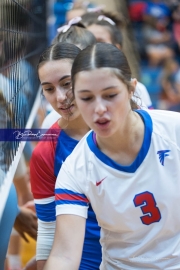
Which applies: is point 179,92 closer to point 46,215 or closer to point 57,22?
point 57,22

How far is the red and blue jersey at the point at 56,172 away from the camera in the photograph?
7.02 feet

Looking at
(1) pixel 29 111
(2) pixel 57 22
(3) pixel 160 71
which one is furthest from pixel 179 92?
(1) pixel 29 111

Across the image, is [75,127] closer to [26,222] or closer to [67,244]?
[67,244]

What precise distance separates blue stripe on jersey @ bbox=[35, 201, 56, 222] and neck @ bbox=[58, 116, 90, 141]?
0.87 feet

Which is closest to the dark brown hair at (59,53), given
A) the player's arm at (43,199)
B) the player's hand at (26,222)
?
the player's arm at (43,199)

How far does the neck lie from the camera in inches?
85.4

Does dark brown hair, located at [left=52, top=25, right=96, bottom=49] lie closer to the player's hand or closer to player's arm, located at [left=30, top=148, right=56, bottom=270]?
player's arm, located at [left=30, top=148, right=56, bottom=270]

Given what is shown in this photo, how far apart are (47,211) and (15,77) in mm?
661

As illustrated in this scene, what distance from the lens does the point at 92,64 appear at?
5.41 ft

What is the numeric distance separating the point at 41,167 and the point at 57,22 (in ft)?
11.9

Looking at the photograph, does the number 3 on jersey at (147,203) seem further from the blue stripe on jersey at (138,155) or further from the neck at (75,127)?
the neck at (75,127)

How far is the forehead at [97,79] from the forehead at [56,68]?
44 centimetres

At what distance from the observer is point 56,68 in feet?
6.85

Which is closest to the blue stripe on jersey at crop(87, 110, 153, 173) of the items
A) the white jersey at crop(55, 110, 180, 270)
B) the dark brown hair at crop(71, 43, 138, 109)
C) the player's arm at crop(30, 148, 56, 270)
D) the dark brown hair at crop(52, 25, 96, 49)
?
the white jersey at crop(55, 110, 180, 270)
